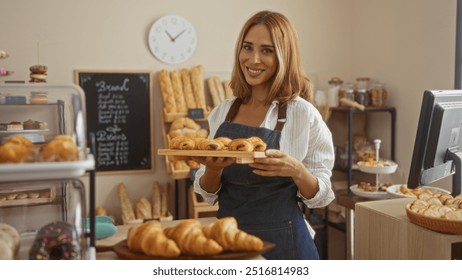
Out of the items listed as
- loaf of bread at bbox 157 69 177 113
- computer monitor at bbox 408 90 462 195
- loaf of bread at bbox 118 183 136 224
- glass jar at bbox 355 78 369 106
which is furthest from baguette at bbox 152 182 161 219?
computer monitor at bbox 408 90 462 195

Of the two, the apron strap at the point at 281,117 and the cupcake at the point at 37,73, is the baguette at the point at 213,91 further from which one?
the apron strap at the point at 281,117

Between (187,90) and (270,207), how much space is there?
5.46 ft

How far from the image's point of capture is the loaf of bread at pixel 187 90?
10.1 ft

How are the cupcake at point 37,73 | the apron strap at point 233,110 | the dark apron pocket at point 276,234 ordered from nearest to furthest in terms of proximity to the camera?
the dark apron pocket at point 276,234
the apron strap at point 233,110
the cupcake at point 37,73

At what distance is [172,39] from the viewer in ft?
10.2

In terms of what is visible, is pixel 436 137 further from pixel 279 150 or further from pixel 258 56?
pixel 258 56

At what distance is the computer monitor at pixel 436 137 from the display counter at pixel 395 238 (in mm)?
127

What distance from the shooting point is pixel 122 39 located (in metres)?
3.04

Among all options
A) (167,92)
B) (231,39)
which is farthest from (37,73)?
(231,39)

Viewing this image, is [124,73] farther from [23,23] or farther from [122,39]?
[23,23]

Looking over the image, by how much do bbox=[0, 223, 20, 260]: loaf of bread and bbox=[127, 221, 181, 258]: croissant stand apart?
0.22 m

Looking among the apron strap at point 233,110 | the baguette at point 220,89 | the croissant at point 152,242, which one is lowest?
the croissant at point 152,242

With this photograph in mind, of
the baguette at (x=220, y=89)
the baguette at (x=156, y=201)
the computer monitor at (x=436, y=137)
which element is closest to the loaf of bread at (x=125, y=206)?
the baguette at (x=156, y=201)
